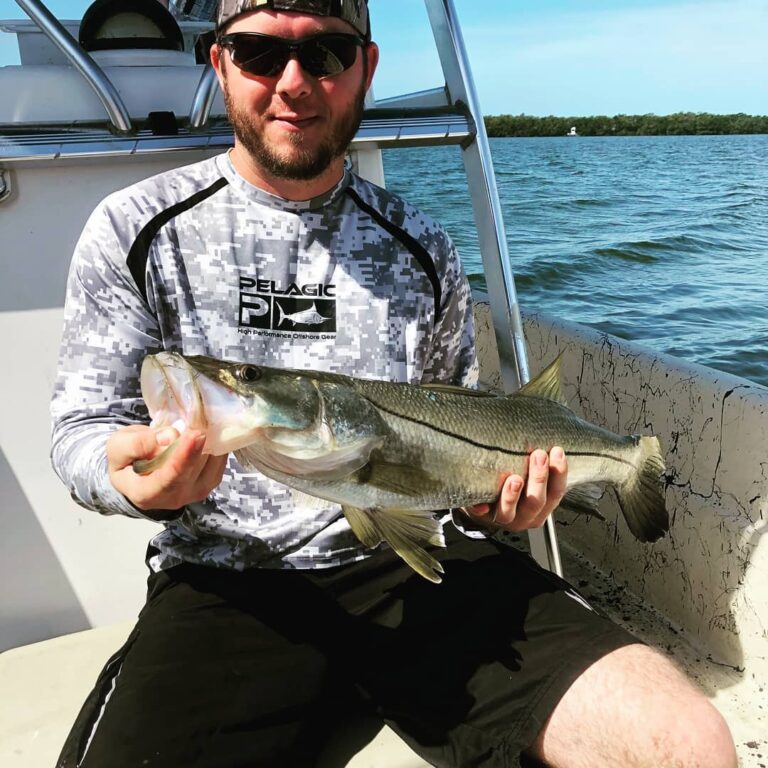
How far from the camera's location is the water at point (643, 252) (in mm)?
11195

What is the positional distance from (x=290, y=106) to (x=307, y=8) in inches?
10.7

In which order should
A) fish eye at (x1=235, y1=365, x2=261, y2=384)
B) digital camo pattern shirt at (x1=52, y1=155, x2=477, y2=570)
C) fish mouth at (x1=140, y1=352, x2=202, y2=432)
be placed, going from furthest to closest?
digital camo pattern shirt at (x1=52, y1=155, x2=477, y2=570), fish eye at (x1=235, y1=365, x2=261, y2=384), fish mouth at (x1=140, y1=352, x2=202, y2=432)

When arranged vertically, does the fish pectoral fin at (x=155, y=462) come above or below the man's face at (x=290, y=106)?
below

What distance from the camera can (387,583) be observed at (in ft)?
7.64

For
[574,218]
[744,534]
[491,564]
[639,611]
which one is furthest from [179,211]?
[574,218]

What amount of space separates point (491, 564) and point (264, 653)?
0.73 m

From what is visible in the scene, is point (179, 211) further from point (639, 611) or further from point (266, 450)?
point (639, 611)

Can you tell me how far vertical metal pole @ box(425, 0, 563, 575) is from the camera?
2873mm

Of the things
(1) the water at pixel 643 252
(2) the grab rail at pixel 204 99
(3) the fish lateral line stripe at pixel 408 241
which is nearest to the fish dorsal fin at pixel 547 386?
(3) the fish lateral line stripe at pixel 408 241

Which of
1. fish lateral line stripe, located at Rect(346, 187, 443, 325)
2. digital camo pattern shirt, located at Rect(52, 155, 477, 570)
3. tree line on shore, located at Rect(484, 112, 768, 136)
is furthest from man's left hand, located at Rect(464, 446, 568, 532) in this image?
tree line on shore, located at Rect(484, 112, 768, 136)

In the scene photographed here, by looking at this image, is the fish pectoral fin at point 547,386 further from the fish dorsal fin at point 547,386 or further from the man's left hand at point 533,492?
the man's left hand at point 533,492

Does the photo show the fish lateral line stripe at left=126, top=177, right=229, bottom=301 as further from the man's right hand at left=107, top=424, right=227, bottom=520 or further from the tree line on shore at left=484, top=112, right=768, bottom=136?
the tree line on shore at left=484, top=112, right=768, bottom=136

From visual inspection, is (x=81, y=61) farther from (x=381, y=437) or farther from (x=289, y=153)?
(x=381, y=437)

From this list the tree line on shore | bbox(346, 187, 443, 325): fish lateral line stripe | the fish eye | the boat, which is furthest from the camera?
the tree line on shore
